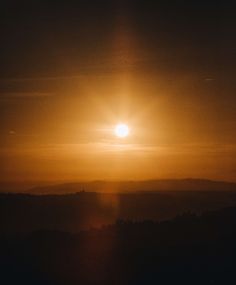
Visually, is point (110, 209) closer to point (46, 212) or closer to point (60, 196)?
point (60, 196)

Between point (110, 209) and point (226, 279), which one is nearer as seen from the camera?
point (226, 279)

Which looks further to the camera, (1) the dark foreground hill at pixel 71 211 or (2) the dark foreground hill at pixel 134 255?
(1) the dark foreground hill at pixel 71 211

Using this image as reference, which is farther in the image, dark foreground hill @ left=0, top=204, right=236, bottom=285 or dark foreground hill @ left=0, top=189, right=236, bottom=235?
dark foreground hill @ left=0, top=189, right=236, bottom=235

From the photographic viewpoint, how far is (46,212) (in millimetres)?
82688

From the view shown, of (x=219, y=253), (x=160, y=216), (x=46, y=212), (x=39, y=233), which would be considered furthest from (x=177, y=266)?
(x=160, y=216)

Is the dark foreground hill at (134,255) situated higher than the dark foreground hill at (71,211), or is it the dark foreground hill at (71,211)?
the dark foreground hill at (71,211)

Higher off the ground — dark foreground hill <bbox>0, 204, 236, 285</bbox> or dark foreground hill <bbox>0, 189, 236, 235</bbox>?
dark foreground hill <bbox>0, 189, 236, 235</bbox>

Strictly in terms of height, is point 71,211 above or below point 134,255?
above

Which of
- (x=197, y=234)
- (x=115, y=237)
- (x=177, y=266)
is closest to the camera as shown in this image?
(x=177, y=266)

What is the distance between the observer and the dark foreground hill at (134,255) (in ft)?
92.3

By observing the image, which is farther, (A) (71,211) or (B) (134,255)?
(A) (71,211)

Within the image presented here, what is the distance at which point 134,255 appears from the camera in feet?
102

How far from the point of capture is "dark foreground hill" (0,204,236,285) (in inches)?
1107

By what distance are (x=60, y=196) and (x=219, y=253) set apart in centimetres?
6362
